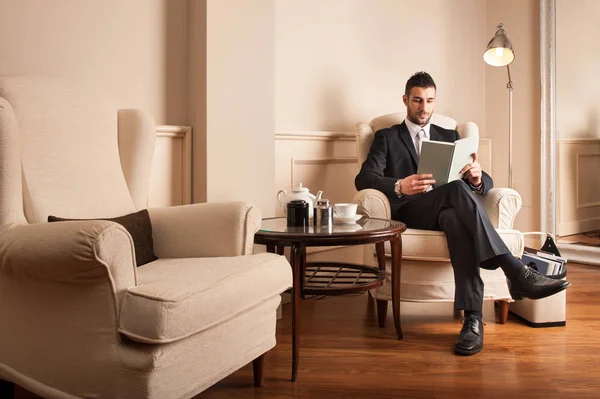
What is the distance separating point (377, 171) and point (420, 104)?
15.4 inches

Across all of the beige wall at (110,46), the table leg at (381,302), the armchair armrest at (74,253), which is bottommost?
the table leg at (381,302)

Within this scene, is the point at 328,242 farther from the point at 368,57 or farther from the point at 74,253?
the point at 368,57

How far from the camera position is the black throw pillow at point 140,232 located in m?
2.15

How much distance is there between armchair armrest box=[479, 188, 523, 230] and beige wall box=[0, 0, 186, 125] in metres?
1.40

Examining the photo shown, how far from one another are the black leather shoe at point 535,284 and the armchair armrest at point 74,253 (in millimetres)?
1566

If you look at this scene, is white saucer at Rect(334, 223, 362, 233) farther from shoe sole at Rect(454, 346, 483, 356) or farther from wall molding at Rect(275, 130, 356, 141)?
wall molding at Rect(275, 130, 356, 141)

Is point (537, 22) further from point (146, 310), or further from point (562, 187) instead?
point (146, 310)

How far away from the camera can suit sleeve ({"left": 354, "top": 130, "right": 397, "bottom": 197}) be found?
3.13 metres

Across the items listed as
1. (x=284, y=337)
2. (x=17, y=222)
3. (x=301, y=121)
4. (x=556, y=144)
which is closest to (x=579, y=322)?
(x=284, y=337)

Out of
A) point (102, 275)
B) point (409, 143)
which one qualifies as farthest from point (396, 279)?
point (102, 275)

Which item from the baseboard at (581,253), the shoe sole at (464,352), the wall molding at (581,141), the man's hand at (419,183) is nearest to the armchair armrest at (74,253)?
the shoe sole at (464,352)

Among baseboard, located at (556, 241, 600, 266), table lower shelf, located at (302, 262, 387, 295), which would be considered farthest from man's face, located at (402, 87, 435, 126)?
baseboard, located at (556, 241, 600, 266)

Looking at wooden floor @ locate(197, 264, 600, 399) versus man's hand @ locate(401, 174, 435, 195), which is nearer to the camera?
wooden floor @ locate(197, 264, 600, 399)

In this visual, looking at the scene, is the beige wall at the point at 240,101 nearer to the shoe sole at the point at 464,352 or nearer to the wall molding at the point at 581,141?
the shoe sole at the point at 464,352
